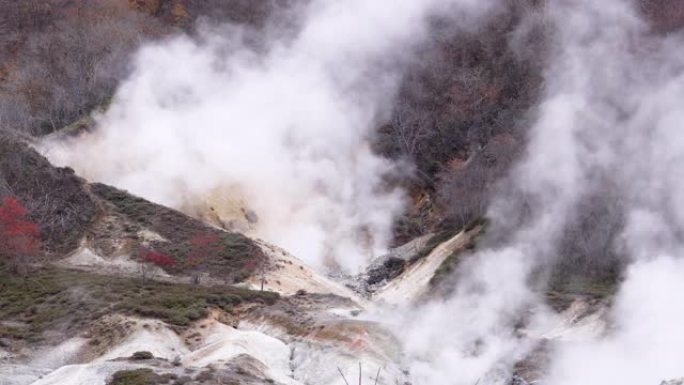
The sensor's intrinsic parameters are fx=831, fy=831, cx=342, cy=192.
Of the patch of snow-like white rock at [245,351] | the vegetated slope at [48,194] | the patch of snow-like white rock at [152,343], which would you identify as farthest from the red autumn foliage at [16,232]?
the patch of snow-like white rock at [245,351]

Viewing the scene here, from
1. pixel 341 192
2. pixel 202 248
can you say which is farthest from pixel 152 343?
pixel 341 192

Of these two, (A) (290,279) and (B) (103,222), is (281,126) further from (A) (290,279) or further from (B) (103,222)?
(A) (290,279)

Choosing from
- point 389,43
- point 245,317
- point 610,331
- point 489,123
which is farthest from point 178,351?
point 389,43

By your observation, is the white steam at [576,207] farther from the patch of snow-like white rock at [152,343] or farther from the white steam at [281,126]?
the white steam at [281,126]

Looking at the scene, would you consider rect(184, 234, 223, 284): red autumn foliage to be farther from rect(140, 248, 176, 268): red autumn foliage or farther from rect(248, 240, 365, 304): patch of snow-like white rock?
rect(248, 240, 365, 304): patch of snow-like white rock

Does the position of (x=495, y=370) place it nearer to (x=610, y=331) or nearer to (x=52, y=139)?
(x=610, y=331)

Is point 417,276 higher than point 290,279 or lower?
higher
